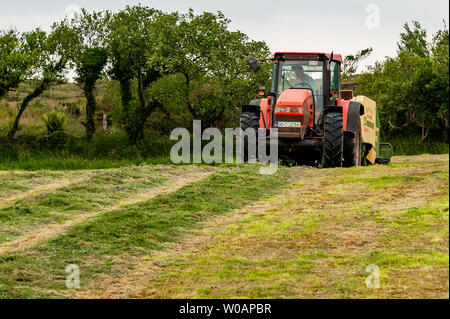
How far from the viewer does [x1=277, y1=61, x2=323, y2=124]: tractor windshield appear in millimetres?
13555

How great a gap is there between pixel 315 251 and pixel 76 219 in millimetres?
4067

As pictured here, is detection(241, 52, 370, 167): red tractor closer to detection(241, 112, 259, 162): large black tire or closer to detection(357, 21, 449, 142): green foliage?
detection(241, 112, 259, 162): large black tire

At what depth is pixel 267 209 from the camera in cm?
935

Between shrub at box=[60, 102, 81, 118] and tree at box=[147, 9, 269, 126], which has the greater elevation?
tree at box=[147, 9, 269, 126]

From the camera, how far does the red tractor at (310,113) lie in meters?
12.6

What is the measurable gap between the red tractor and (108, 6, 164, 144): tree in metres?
14.5

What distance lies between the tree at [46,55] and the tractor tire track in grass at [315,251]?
2000 centimetres

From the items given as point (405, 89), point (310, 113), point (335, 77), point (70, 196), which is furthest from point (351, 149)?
point (405, 89)

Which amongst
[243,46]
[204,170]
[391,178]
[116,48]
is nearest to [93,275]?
[391,178]

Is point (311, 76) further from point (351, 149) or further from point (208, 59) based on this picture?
point (208, 59)

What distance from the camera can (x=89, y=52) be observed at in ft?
94.9

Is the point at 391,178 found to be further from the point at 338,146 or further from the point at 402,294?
the point at 402,294

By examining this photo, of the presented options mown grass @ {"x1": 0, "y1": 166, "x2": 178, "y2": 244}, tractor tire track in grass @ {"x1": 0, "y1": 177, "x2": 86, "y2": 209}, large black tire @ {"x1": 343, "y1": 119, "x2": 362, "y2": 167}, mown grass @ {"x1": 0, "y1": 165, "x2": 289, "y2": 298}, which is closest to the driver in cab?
large black tire @ {"x1": 343, "y1": 119, "x2": 362, "y2": 167}

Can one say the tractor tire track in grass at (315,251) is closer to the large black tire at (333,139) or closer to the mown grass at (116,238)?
the mown grass at (116,238)
